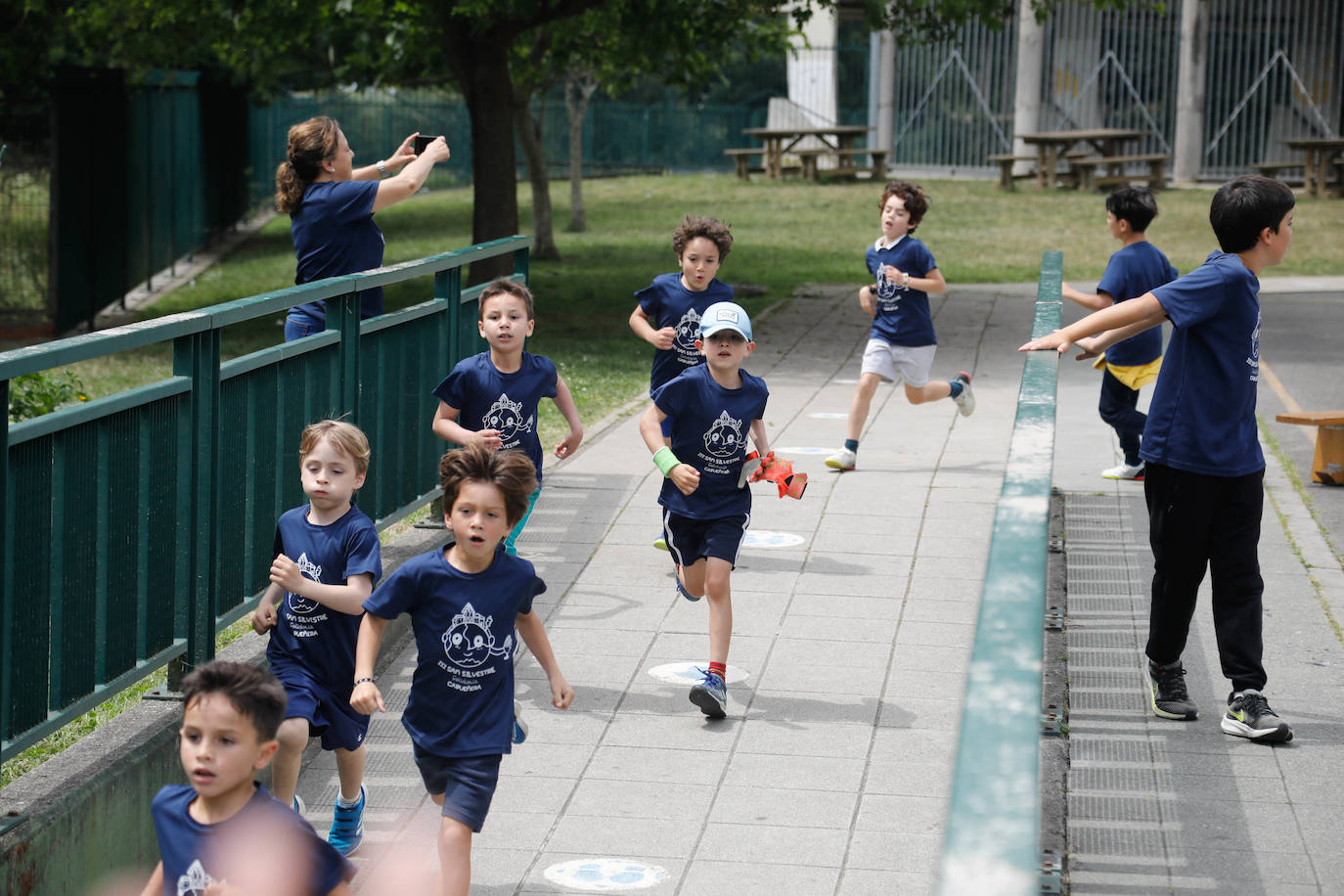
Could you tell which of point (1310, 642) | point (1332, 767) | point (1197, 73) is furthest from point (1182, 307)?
point (1197, 73)

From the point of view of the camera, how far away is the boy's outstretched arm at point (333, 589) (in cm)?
428

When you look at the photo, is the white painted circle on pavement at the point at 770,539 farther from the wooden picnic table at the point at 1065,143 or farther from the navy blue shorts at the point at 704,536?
the wooden picnic table at the point at 1065,143

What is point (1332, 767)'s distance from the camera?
17.4ft

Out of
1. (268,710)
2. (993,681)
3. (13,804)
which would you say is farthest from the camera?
(13,804)

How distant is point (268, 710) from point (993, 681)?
1.56 metres

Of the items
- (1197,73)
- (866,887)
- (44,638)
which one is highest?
(1197,73)

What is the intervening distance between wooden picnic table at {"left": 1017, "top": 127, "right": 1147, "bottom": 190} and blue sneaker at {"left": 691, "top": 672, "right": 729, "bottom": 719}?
2969cm

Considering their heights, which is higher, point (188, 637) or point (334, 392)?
point (334, 392)

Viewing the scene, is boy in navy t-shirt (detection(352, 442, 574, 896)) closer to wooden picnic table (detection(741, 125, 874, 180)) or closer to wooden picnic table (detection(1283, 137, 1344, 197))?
wooden picnic table (detection(1283, 137, 1344, 197))

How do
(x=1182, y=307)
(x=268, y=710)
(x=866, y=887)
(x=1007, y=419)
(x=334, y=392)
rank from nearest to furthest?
(x=268, y=710) → (x=866, y=887) → (x=1182, y=307) → (x=334, y=392) → (x=1007, y=419)

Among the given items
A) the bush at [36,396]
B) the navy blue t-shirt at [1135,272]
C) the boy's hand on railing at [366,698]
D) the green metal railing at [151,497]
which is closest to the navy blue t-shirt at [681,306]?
the green metal railing at [151,497]

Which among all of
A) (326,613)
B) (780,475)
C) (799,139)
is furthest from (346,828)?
(799,139)

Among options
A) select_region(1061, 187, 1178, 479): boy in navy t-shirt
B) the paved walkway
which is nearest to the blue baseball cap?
the paved walkway

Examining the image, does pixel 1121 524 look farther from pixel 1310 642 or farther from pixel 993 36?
pixel 993 36
